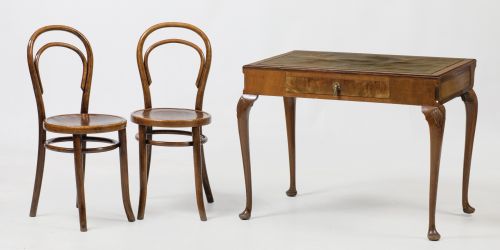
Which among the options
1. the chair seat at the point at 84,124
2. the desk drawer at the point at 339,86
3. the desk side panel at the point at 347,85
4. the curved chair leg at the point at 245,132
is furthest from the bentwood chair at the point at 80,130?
the desk drawer at the point at 339,86

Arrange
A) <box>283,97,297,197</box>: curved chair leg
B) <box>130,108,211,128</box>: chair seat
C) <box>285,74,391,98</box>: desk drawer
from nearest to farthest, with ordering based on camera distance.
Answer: <box>285,74,391,98</box>: desk drawer
<box>130,108,211,128</box>: chair seat
<box>283,97,297,197</box>: curved chair leg

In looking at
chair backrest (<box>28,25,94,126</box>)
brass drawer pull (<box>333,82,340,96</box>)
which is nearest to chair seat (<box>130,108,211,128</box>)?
chair backrest (<box>28,25,94,126</box>)

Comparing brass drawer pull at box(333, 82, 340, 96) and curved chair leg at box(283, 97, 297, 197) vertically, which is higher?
brass drawer pull at box(333, 82, 340, 96)

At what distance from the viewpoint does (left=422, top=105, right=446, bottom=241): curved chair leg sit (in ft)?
19.6

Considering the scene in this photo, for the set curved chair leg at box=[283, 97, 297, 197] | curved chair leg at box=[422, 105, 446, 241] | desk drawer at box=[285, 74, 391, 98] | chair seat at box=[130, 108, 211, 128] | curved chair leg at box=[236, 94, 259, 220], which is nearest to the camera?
curved chair leg at box=[422, 105, 446, 241]

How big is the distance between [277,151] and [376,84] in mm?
2278

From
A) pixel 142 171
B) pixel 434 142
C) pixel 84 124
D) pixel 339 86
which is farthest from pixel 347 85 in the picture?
pixel 84 124

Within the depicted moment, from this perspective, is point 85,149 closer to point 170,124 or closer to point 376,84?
point 170,124

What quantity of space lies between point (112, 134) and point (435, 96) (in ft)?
11.6

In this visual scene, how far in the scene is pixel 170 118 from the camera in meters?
6.39

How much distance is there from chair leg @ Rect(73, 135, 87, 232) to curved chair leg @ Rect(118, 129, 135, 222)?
25 cm

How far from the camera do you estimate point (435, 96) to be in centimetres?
593

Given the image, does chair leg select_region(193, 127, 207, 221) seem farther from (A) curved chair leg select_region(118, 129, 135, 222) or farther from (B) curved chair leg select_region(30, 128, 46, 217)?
(B) curved chair leg select_region(30, 128, 46, 217)

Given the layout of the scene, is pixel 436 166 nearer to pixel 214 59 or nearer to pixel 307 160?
pixel 307 160
